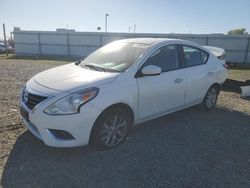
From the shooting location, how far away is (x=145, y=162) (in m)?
3.87

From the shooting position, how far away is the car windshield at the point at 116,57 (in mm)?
4496

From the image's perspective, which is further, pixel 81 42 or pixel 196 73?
pixel 81 42

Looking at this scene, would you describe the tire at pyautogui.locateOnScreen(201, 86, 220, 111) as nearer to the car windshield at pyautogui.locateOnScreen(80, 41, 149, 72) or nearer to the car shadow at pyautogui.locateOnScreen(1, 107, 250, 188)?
the car shadow at pyautogui.locateOnScreen(1, 107, 250, 188)

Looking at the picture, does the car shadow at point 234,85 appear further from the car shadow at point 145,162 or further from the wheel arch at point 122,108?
the wheel arch at point 122,108

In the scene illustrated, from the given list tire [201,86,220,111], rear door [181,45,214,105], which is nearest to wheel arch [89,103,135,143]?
rear door [181,45,214,105]

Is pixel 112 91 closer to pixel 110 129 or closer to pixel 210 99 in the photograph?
pixel 110 129

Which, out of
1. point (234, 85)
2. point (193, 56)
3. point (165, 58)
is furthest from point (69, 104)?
point (234, 85)

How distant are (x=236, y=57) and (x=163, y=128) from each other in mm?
19034

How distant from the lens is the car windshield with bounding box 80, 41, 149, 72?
4496mm

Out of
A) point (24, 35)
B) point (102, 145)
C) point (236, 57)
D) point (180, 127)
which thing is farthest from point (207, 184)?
point (24, 35)

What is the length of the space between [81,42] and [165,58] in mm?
21712

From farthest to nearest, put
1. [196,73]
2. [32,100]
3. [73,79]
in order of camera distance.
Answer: [196,73] < [73,79] < [32,100]

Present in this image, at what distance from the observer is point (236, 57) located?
71.9 feet

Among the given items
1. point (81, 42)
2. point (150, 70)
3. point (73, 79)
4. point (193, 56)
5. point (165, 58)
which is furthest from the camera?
point (81, 42)
